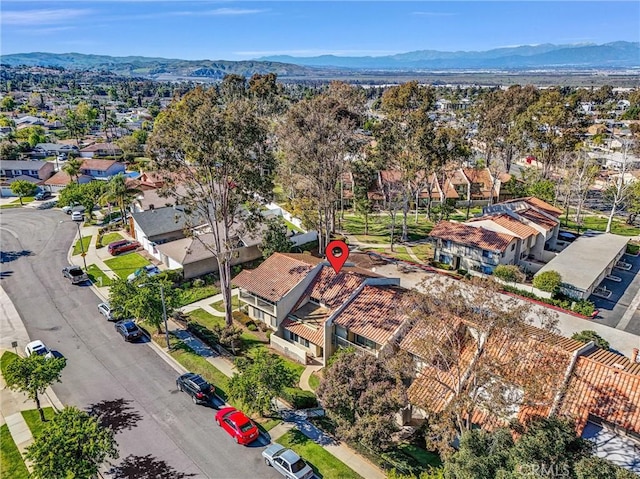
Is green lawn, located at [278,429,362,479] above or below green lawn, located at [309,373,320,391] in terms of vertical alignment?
above

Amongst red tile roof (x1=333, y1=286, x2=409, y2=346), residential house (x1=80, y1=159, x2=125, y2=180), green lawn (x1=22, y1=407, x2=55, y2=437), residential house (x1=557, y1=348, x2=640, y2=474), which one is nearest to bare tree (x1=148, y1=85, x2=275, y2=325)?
red tile roof (x1=333, y1=286, x2=409, y2=346)

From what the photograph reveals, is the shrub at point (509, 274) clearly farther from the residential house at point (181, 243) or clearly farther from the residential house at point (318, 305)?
the residential house at point (181, 243)

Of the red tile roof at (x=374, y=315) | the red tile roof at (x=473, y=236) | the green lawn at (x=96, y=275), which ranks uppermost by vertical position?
the red tile roof at (x=374, y=315)

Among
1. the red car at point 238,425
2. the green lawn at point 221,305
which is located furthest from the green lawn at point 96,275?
the red car at point 238,425

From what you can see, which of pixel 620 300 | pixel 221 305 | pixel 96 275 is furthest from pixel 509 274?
pixel 96 275

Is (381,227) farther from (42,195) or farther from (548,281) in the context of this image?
(42,195)

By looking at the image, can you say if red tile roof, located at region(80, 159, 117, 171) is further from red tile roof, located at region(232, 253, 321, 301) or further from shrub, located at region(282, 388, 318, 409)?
shrub, located at region(282, 388, 318, 409)
